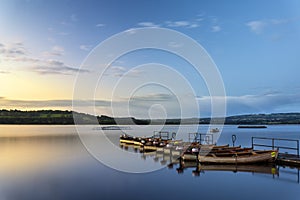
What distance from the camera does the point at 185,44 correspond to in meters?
32.2

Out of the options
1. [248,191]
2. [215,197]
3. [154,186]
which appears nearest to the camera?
[215,197]

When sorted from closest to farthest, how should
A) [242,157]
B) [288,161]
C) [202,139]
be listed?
[288,161] < [242,157] < [202,139]

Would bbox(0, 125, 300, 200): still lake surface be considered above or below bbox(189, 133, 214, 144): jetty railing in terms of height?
below

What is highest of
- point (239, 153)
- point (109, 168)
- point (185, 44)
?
point (185, 44)

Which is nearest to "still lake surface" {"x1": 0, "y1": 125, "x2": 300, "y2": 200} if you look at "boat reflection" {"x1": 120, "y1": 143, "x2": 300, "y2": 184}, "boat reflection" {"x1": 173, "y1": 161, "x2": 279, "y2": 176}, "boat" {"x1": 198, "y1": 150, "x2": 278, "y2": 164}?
"boat reflection" {"x1": 120, "y1": 143, "x2": 300, "y2": 184}

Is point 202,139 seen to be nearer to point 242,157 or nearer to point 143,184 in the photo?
point 242,157

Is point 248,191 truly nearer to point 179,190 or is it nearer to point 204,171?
point 179,190

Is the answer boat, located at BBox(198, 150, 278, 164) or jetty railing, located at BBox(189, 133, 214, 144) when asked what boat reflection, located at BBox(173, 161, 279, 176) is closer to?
boat, located at BBox(198, 150, 278, 164)

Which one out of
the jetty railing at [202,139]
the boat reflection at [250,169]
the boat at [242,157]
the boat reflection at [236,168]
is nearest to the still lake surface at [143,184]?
the boat reflection at [250,169]

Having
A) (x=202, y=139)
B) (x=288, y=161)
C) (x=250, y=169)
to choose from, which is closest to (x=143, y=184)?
(x=250, y=169)

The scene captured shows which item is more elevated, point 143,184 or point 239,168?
point 239,168

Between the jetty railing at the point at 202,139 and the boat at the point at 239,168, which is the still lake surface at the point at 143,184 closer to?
the boat at the point at 239,168

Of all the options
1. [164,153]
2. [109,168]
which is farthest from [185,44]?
[109,168]

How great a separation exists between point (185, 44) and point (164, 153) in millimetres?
11999
